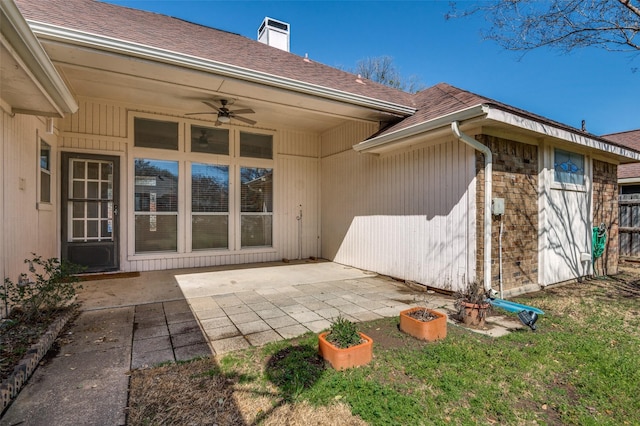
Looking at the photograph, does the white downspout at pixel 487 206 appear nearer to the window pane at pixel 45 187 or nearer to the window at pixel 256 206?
the window at pixel 256 206

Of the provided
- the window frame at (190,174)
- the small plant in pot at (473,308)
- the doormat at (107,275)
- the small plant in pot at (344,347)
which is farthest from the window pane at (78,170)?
the small plant in pot at (473,308)

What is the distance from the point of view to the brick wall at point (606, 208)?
6.12 metres

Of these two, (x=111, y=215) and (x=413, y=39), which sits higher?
(x=413, y=39)

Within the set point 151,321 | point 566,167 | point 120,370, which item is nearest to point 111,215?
point 151,321

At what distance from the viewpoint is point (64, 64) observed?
3861 mm

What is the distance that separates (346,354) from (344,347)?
0.06 metres

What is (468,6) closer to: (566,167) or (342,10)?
(566,167)

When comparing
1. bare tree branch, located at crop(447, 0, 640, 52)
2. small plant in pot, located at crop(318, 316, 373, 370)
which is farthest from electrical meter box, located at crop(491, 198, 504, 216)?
bare tree branch, located at crop(447, 0, 640, 52)

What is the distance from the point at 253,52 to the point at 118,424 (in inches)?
216

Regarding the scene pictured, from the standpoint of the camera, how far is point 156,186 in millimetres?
6227

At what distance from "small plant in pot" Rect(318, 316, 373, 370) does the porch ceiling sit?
365 cm

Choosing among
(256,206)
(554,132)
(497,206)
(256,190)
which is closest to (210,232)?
(256,206)

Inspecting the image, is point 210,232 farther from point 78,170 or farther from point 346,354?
point 346,354

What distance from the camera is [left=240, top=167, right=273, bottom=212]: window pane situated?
7.07 metres
